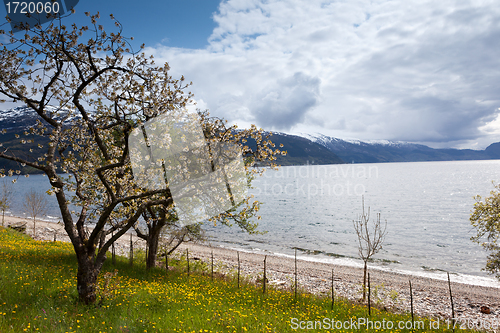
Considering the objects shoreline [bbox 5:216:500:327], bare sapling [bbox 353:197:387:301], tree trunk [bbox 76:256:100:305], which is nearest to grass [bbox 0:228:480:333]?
tree trunk [bbox 76:256:100:305]

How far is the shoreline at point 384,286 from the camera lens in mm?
23811

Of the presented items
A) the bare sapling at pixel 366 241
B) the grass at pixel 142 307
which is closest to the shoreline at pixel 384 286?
the bare sapling at pixel 366 241

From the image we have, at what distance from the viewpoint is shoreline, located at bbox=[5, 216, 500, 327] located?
23811mm

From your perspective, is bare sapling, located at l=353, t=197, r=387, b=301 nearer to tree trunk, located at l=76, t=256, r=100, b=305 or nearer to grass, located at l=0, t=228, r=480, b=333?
grass, located at l=0, t=228, r=480, b=333

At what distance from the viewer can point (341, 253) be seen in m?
48.1

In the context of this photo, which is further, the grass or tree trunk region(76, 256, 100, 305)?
tree trunk region(76, 256, 100, 305)

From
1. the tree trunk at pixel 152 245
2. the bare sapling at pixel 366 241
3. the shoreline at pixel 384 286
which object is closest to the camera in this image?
the bare sapling at pixel 366 241

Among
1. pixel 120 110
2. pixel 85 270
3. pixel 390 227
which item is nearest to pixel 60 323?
pixel 85 270

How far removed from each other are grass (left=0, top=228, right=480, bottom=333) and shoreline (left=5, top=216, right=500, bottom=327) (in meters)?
6.55

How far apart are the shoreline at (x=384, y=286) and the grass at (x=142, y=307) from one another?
6.55m

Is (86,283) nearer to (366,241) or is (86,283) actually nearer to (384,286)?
(366,241)

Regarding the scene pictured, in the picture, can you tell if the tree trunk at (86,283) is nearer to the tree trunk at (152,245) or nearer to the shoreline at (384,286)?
the tree trunk at (152,245)

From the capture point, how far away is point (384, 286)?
31297mm

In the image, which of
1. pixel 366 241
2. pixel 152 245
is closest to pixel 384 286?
pixel 366 241
